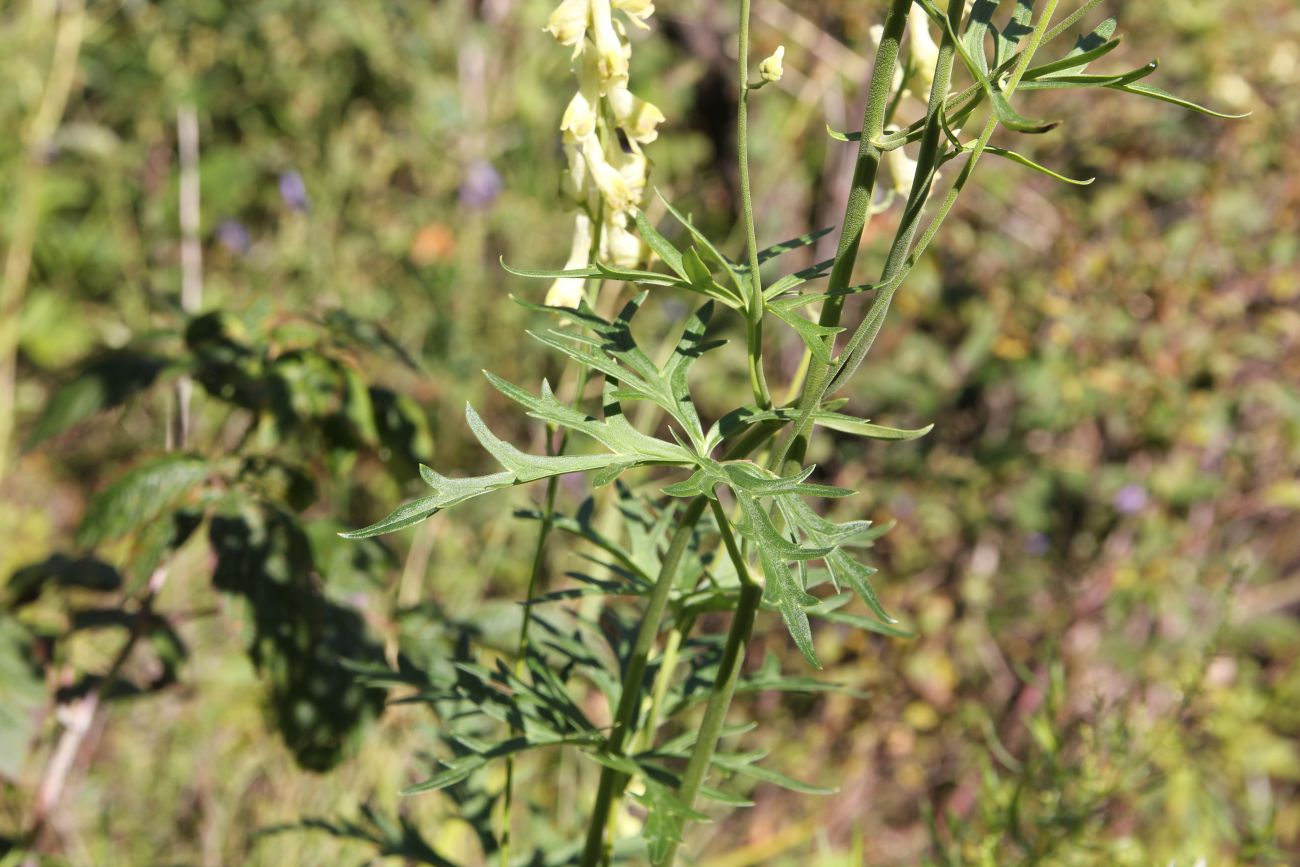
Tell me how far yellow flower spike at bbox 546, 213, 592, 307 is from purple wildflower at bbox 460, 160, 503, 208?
7.01ft

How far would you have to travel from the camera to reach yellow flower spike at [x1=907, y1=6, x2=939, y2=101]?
0.90 meters

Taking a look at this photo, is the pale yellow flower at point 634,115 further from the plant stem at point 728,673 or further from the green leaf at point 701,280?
the plant stem at point 728,673

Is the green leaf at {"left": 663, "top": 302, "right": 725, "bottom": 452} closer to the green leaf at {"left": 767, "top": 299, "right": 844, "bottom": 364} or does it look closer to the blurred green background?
the green leaf at {"left": 767, "top": 299, "right": 844, "bottom": 364}

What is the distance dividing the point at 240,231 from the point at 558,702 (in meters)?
2.62

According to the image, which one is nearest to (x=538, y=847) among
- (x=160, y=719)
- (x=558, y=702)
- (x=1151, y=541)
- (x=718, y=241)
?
(x=558, y=702)

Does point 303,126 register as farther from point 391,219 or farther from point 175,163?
point 175,163

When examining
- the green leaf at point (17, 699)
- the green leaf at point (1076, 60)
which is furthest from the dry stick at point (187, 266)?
the green leaf at point (1076, 60)

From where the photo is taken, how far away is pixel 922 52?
90cm

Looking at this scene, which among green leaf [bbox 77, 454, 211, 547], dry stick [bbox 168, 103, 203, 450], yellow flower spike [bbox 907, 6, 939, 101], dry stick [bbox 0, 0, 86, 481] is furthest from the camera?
dry stick [bbox 0, 0, 86, 481]

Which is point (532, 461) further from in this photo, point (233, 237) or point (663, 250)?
point (233, 237)

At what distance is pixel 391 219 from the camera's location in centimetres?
344

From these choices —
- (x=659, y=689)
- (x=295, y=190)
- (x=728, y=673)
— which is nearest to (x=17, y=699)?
(x=659, y=689)

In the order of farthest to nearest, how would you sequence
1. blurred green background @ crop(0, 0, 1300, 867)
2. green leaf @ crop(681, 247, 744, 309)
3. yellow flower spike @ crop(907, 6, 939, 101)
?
1. blurred green background @ crop(0, 0, 1300, 867)
2. yellow flower spike @ crop(907, 6, 939, 101)
3. green leaf @ crop(681, 247, 744, 309)

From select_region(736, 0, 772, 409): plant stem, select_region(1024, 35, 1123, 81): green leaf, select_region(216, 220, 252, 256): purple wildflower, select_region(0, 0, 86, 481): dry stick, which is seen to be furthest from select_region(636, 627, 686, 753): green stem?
select_region(216, 220, 252, 256): purple wildflower
